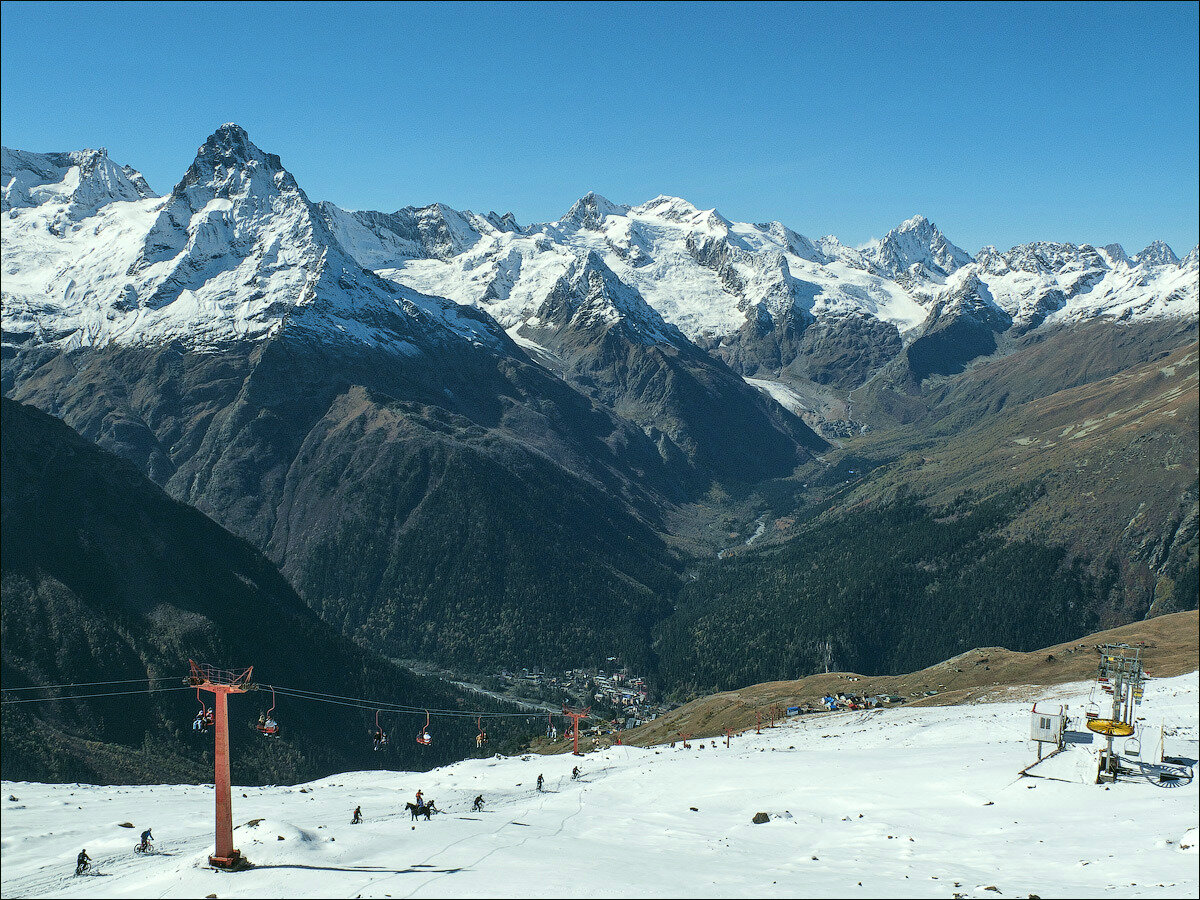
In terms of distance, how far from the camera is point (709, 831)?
62.6m

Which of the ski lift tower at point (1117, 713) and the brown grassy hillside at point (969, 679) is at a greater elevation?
the ski lift tower at point (1117, 713)

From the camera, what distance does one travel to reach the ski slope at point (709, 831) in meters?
47.0

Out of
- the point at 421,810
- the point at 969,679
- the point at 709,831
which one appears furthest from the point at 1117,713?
the point at 969,679

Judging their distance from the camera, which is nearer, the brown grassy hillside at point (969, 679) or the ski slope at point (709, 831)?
the ski slope at point (709, 831)

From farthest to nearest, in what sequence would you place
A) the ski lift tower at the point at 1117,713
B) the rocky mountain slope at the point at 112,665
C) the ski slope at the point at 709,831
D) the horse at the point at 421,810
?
the rocky mountain slope at the point at 112,665
the horse at the point at 421,810
the ski lift tower at the point at 1117,713
the ski slope at the point at 709,831

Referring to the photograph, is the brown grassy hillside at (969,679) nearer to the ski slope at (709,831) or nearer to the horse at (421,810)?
the ski slope at (709,831)

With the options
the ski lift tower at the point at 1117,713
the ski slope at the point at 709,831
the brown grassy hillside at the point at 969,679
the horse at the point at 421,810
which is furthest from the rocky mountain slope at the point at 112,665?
the ski lift tower at the point at 1117,713

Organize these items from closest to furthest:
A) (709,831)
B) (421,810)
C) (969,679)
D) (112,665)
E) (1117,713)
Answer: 1. (709,831)
2. (1117,713)
3. (421,810)
4. (969,679)
5. (112,665)

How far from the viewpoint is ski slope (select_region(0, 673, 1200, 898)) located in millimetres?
47031

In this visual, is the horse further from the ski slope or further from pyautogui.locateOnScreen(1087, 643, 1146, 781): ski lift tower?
pyautogui.locateOnScreen(1087, 643, 1146, 781): ski lift tower

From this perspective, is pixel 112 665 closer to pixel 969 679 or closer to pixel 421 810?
pixel 421 810

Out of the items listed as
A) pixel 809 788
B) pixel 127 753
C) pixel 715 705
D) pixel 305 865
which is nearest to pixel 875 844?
pixel 809 788

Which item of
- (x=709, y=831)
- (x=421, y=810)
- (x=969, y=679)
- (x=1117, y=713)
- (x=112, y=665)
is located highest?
(x=1117, y=713)

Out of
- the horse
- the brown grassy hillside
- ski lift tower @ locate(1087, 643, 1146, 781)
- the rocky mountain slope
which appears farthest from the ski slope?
the rocky mountain slope
